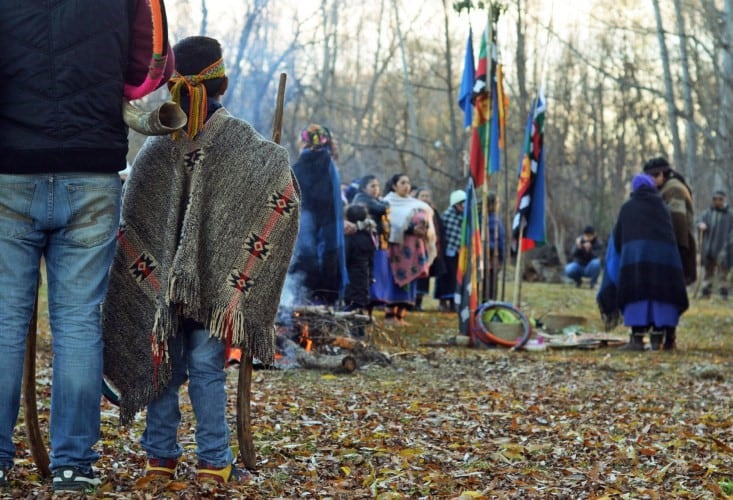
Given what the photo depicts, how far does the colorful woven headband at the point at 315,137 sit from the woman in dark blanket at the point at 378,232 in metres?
2.23

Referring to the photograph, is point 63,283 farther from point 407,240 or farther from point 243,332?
point 407,240

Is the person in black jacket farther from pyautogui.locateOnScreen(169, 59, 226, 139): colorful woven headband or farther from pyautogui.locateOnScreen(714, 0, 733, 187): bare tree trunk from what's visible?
pyautogui.locateOnScreen(714, 0, 733, 187): bare tree trunk

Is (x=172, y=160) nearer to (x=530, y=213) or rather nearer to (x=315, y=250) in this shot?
(x=315, y=250)

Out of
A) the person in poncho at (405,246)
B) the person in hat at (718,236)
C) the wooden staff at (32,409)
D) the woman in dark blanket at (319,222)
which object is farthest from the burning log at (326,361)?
the person in hat at (718,236)

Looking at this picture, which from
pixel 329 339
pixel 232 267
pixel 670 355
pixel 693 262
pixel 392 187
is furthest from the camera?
pixel 392 187

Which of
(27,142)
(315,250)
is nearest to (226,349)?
(27,142)

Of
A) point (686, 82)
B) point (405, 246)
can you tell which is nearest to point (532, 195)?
point (405, 246)

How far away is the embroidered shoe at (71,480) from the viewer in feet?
12.9

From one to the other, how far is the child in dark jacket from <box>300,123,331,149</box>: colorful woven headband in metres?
1.57

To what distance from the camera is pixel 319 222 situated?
11.6 m

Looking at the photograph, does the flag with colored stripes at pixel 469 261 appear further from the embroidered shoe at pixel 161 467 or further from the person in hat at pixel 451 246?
the embroidered shoe at pixel 161 467

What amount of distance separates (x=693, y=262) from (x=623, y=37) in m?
28.6

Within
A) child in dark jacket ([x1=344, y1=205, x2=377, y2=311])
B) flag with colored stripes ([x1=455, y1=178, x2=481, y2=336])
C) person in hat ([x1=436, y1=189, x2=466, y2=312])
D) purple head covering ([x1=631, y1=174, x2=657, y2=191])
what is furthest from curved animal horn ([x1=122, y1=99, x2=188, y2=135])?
person in hat ([x1=436, y1=189, x2=466, y2=312])

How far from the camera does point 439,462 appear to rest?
5176mm
